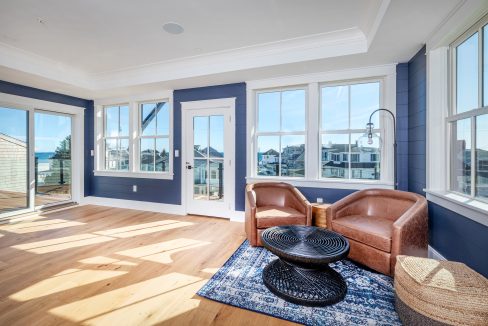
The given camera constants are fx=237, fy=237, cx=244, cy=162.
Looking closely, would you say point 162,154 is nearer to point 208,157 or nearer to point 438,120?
point 208,157

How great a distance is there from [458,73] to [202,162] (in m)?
3.68

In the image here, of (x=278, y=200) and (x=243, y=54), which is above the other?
(x=243, y=54)

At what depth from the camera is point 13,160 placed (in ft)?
14.0

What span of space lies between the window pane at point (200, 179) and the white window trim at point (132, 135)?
20.6 inches

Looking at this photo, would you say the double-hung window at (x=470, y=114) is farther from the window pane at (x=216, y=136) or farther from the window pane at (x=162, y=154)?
the window pane at (x=162, y=154)

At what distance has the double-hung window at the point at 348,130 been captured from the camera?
3.47m

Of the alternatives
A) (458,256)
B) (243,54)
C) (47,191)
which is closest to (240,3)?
(243,54)

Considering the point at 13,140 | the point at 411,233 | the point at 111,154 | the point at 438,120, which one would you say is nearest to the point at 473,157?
the point at 438,120

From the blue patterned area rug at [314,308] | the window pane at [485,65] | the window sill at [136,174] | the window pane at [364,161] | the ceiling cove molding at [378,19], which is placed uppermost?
the ceiling cove molding at [378,19]

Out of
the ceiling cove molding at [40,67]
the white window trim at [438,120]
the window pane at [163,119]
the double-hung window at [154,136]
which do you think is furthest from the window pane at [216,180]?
the white window trim at [438,120]

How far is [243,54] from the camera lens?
11.3ft

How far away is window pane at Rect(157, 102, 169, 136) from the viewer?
480 cm

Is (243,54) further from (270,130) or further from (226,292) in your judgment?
(226,292)

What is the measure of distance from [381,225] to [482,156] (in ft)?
3.31
